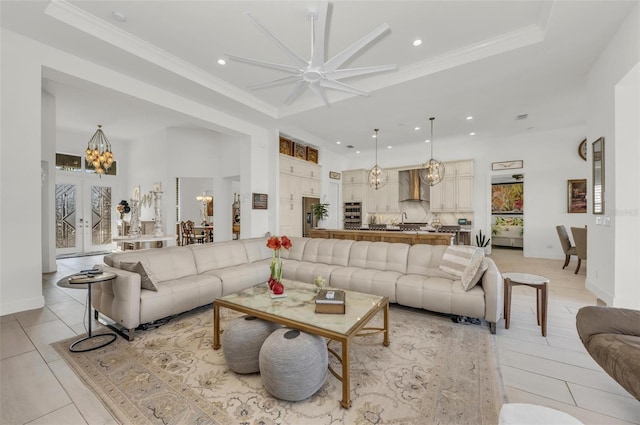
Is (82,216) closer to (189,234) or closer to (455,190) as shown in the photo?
(189,234)

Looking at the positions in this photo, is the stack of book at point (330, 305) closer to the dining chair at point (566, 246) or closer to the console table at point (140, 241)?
the console table at point (140, 241)

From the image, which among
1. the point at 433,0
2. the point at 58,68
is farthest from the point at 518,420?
the point at 58,68

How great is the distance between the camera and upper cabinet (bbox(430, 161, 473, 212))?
7488 millimetres

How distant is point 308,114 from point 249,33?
238 cm

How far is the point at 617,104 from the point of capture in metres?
3.09

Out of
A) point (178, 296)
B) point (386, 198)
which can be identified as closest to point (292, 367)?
point (178, 296)

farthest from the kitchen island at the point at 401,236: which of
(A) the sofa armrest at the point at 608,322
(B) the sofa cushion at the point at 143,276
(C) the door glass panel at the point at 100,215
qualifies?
(C) the door glass panel at the point at 100,215

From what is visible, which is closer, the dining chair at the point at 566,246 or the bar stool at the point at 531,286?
the bar stool at the point at 531,286

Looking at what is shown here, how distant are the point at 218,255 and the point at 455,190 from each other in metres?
6.76

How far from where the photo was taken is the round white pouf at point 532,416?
0.95m

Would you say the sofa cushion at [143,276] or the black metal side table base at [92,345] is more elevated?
the sofa cushion at [143,276]

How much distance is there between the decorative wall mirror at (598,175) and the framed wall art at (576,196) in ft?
11.8

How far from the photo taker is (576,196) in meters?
6.48

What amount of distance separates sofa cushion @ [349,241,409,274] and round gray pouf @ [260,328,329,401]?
86.2 inches
